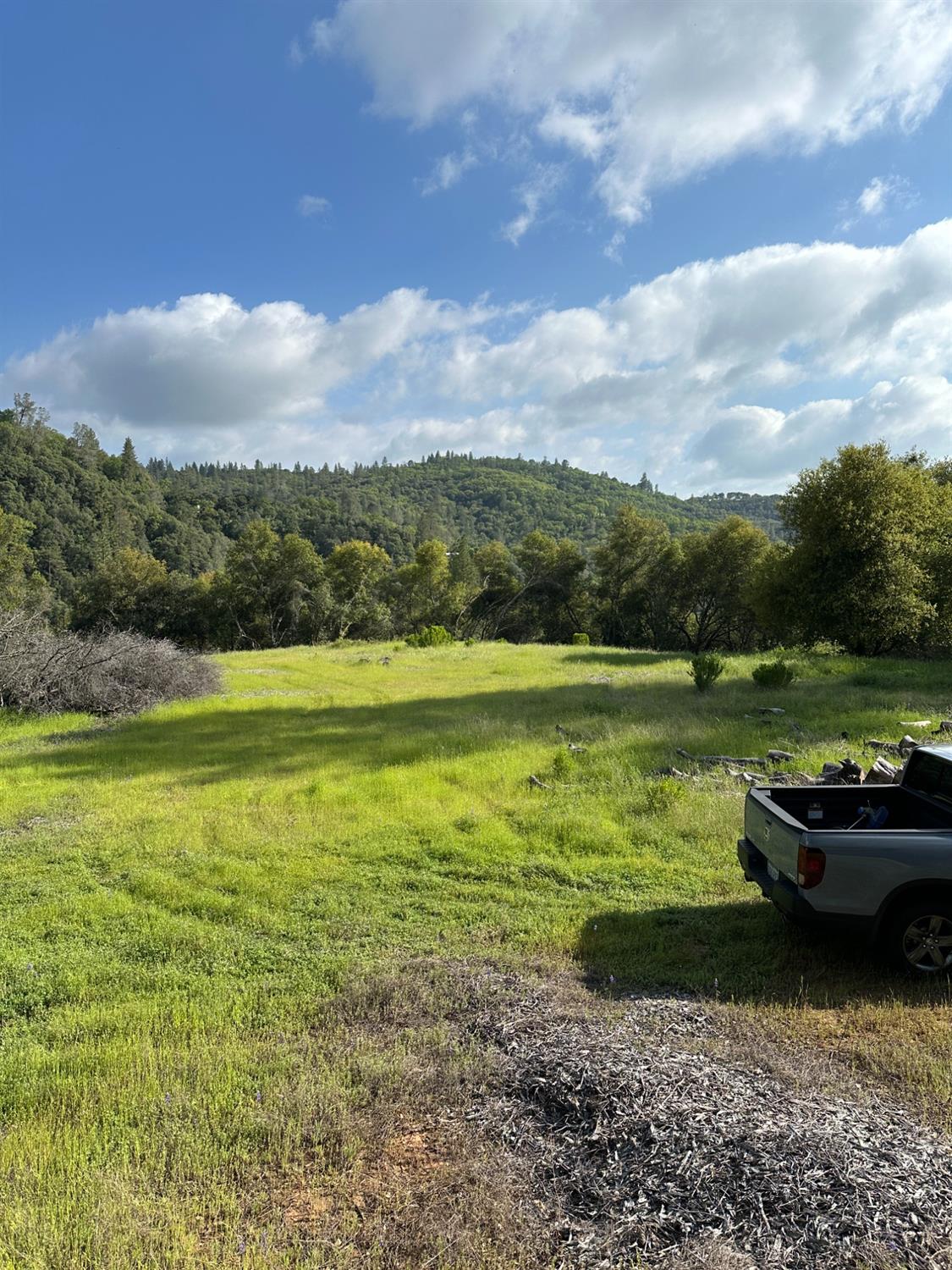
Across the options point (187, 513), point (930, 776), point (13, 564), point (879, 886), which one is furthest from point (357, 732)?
point (187, 513)

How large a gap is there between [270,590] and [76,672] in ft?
114

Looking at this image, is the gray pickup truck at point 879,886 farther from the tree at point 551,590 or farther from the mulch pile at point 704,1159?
the tree at point 551,590

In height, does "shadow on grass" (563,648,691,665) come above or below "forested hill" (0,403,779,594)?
below

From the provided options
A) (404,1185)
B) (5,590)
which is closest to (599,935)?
(404,1185)

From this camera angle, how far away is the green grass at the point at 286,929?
2.92 meters

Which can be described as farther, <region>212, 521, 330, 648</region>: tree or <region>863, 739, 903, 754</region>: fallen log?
<region>212, 521, 330, 648</region>: tree

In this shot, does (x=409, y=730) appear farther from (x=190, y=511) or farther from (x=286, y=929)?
(x=190, y=511)

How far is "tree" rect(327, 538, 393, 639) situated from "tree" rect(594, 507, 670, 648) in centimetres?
1812

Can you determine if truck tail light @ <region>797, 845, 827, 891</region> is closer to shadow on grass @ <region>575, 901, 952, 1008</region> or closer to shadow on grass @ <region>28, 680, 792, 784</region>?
shadow on grass @ <region>575, 901, 952, 1008</region>

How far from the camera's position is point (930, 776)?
5461 mm

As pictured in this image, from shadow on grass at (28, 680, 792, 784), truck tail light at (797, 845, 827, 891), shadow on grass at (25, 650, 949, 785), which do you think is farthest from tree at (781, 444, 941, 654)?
truck tail light at (797, 845, 827, 891)

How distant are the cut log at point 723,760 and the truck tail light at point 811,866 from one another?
220 inches

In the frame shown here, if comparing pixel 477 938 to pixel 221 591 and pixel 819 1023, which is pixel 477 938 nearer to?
pixel 819 1023

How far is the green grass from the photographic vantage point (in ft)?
9.57
